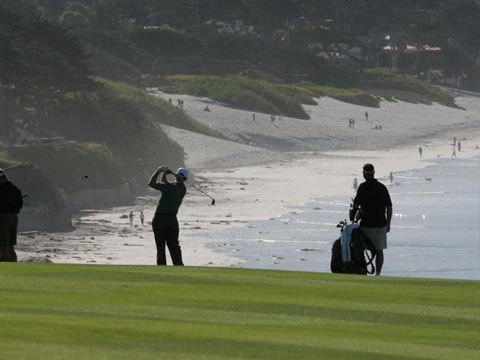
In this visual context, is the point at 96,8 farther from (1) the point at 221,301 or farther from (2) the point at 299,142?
(1) the point at 221,301

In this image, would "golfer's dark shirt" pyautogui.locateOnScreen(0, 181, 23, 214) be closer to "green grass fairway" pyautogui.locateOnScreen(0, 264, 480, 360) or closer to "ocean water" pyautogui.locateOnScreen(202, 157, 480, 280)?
"green grass fairway" pyautogui.locateOnScreen(0, 264, 480, 360)

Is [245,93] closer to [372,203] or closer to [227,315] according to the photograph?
[372,203]

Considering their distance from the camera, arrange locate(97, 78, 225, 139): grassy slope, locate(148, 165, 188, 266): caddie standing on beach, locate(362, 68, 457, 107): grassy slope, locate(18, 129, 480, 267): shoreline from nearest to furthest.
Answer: locate(148, 165, 188, 266): caddie standing on beach, locate(18, 129, 480, 267): shoreline, locate(97, 78, 225, 139): grassy slope, locate(362, 68, 457, 107): grassy slope

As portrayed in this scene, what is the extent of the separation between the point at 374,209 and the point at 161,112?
7028 centimetres

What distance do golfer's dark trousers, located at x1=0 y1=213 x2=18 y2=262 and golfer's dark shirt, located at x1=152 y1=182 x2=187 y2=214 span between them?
215 centimetres

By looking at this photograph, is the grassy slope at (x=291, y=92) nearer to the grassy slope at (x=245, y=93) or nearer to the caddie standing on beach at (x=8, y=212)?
the grassy slope at (x=245, y=93)

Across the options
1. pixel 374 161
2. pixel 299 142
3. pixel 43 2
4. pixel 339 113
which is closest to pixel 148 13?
pixel 43 2

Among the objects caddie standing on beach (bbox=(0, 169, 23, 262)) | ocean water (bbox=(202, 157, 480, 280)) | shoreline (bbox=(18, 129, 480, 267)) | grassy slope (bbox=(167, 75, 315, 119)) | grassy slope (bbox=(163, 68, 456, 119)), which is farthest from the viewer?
grassy slope (bbox=(163, 68, 456, 119))

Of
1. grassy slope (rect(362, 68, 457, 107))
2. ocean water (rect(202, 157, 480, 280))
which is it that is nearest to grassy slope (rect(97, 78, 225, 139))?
ocean water (rect(202, 157, 480, 280))

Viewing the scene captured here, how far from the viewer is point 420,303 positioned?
650 inches

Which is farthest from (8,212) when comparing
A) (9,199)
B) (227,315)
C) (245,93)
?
(245,93)

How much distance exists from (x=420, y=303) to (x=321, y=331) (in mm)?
2809

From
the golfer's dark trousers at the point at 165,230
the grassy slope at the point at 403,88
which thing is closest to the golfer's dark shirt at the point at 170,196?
the golfer's dark trousers at the point at 165,230

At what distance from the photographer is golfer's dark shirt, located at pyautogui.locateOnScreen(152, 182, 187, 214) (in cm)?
2011
